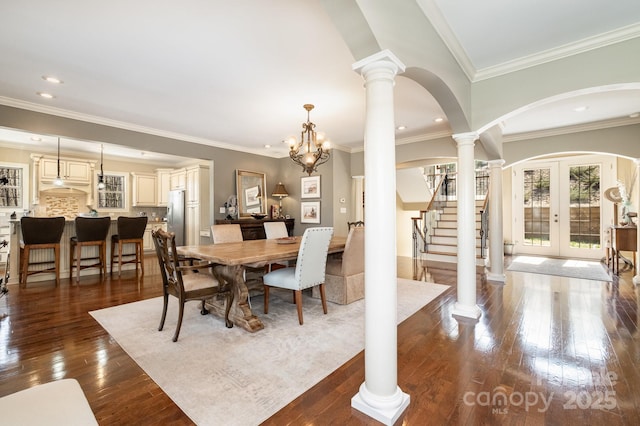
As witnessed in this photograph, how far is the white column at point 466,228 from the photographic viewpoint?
3.06m

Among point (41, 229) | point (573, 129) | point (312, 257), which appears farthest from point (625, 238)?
point (41, 229)

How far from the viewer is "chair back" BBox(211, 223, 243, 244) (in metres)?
4.05

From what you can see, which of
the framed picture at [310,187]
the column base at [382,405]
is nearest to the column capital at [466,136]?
the column base at [382,405]

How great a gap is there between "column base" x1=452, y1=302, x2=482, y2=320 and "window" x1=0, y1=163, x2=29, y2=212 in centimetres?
851

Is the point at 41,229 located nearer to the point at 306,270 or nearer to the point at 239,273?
the point at 239,273

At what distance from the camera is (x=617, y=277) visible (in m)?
4.73

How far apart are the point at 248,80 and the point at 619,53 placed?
3.30 metres

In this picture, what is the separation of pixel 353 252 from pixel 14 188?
7479mm

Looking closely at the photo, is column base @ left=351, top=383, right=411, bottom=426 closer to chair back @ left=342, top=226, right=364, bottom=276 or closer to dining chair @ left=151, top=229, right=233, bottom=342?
dining chair @ left=151, top=229, right=233, bottom=342

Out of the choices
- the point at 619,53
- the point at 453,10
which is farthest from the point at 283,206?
the point at 619,53

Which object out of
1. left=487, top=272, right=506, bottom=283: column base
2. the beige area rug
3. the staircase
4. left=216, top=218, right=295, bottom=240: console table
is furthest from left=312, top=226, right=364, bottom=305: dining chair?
the staircase

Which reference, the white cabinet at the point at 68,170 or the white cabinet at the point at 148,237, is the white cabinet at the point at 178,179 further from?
the white cabinet at the point at 68,170

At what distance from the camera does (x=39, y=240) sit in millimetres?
4230

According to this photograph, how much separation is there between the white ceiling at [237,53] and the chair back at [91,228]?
161 cm
